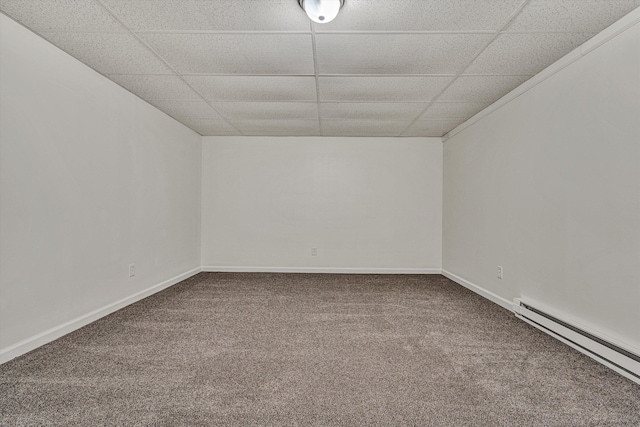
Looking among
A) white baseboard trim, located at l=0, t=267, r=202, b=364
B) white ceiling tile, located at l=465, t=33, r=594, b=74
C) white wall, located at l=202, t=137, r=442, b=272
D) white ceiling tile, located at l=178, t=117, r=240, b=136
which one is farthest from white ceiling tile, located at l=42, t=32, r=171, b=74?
white ceiling tile, located at l=465, t=33, r=594, b=74

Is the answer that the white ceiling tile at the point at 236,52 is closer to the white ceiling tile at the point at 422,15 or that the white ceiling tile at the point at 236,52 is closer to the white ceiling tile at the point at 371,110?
the white ceiling tile at the point at 422,15

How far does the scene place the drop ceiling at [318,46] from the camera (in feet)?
6.22

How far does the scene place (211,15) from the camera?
1.96 meters

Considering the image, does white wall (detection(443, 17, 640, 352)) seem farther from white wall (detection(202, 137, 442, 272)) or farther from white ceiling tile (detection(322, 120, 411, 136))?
white wall (detection(202, 137, 442, 272))

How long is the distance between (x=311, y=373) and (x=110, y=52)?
2.69 meters

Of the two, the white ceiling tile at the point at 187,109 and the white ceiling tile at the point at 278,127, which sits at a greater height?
the white ceiling tile at the point at 187,109

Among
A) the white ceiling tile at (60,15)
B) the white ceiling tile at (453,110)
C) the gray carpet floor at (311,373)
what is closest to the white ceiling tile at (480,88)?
the white ceiling tile at (453,110)

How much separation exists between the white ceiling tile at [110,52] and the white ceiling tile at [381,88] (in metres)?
1.41

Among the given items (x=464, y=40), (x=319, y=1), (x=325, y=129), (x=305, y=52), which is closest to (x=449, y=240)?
(x=325, y=129)

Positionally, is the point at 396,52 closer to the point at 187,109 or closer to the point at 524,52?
the point at 524,52

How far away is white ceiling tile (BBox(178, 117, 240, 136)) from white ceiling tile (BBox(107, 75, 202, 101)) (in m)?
0.86

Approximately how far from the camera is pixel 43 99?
2252 mm

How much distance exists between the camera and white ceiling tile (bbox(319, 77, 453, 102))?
2889 mm

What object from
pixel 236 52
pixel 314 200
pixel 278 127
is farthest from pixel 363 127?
pixel 236 52
